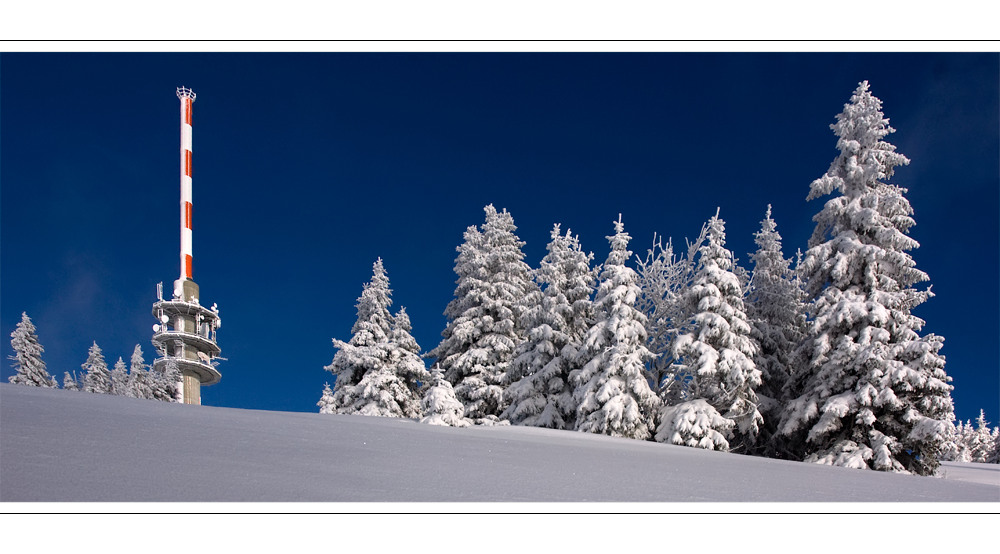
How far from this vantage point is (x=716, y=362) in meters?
20.6

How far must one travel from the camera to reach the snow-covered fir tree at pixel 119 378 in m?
49.0

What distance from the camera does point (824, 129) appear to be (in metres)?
22.8

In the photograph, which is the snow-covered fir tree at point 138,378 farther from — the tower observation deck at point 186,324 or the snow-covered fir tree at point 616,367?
the snow-covered fir tree at point 616,367

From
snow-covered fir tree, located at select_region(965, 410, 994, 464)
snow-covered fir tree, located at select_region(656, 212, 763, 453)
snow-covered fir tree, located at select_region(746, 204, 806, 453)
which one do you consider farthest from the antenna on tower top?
snow-covered fir tree, located at select_region(965, 410, 994, 464)

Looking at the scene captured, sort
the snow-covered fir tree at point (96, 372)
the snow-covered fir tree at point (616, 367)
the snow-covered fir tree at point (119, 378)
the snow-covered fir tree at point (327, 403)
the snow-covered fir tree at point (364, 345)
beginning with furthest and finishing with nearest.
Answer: the snow-covered fir tree at point (119, 378) → the snow-covered fir tree at point (96, 372) → the snow-covered fir tree at point (327, 403) → the snow-covered fir tree at point (364, 345) → the snow-covered fir tree at point (616, 367)

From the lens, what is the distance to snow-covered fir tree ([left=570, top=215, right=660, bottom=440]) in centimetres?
2133

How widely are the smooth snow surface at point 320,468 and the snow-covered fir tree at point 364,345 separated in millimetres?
17942

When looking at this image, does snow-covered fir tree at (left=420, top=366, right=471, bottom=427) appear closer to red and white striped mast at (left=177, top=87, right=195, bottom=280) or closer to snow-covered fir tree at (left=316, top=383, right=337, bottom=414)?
snow-covered fir tree at (left=316, top=383, right=337, bottom=414)

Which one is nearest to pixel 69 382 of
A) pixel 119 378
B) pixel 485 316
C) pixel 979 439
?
pixel 119 378

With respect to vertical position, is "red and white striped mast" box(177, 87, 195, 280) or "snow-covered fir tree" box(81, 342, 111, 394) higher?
"red and white striped mast" box(177, 87, 195, 280)

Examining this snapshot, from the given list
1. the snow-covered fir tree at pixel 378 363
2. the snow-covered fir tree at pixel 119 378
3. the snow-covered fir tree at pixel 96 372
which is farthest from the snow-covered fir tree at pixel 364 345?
the snow-covered fir tree at pixel 119 378

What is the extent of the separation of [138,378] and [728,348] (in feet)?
164

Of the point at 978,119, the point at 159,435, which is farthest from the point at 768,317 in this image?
the point at 159,435
